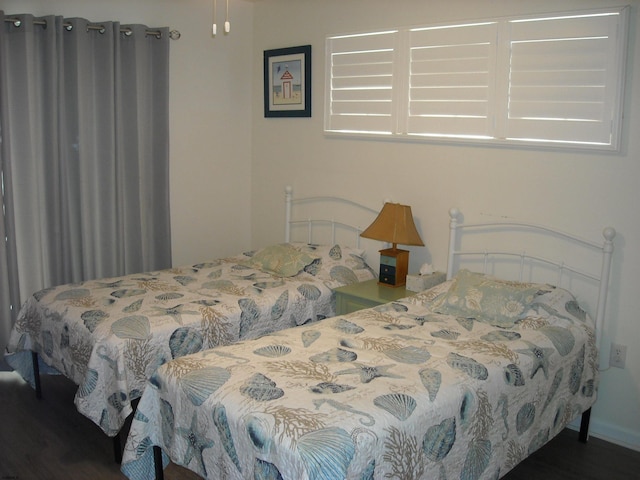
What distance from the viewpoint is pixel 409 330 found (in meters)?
2.95

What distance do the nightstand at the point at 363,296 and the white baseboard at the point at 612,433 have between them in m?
1.16

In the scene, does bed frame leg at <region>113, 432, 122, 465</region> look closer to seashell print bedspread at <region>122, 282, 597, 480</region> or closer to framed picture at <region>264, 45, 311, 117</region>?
seashell print bedspread at <region>122, 282, 597, 480</region>

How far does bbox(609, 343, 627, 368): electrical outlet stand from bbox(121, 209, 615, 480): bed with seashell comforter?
15 cm

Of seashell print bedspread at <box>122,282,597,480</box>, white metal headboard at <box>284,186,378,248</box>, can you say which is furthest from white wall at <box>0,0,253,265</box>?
seashell print bedspread at <box>122,282,597,480</box>

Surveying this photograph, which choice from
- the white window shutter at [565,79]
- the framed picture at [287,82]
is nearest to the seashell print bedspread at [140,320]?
the framed picture at [287,82]

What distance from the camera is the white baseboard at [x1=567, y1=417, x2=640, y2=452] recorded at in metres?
3.14

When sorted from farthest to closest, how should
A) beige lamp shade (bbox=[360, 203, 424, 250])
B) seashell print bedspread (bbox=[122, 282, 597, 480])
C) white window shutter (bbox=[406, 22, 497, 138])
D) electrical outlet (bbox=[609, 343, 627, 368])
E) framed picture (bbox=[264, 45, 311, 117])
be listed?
framed picture (bbox=[264, 45, 311, 117]) < beige lamp shade (bbox=[360, 203, 424, 250]) < white window shutter (bbox=[406, 22, 497, 138]) < electrical outlet (bbox=[609, 343, 627, 368]) < seashell print bedspread (bbox=[122, 282, 597, 480])

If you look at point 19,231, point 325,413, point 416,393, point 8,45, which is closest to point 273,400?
point 325,413

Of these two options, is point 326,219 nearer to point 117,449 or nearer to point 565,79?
point 565,79

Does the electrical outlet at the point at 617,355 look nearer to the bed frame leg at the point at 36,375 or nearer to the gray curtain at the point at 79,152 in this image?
the gray curtain at the point at 79,152

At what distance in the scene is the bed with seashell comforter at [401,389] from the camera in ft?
6.64

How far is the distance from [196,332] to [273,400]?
1071 millimetres

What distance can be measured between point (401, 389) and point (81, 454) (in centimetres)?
168

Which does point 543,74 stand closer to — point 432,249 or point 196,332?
point 432,249
